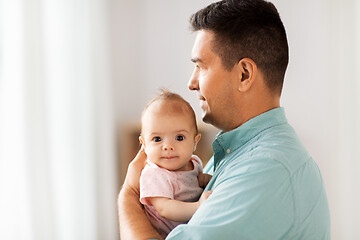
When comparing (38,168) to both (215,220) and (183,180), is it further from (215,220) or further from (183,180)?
(215,220)

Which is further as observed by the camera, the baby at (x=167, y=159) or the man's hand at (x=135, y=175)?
the man's hand at (x=135, y=175)

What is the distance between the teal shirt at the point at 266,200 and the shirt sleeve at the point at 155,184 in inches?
7.9

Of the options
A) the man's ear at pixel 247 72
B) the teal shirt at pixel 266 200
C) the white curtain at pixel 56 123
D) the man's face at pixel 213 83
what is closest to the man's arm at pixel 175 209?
the teal shirt at pixel 266 200

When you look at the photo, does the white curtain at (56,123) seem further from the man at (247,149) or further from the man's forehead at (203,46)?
the man's forehead at (203,46)

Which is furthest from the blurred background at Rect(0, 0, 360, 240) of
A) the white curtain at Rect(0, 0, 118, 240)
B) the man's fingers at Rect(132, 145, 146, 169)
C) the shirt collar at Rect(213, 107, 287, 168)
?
the shirt collar at Rect(213, 107, 287, 168)

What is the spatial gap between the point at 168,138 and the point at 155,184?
0.54 feet

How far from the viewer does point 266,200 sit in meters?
1.15

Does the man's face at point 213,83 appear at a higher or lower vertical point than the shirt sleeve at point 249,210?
higher

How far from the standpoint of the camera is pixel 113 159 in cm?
395

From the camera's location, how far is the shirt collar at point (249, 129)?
4.72 feet

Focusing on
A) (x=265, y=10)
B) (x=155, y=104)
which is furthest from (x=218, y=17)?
(x=155, y=104)

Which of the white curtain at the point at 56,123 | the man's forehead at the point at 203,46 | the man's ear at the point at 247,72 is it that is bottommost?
the white curtain at the point at 56,123

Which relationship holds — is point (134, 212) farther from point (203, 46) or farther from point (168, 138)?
point (203, 46)

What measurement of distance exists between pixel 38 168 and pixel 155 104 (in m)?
1.63
